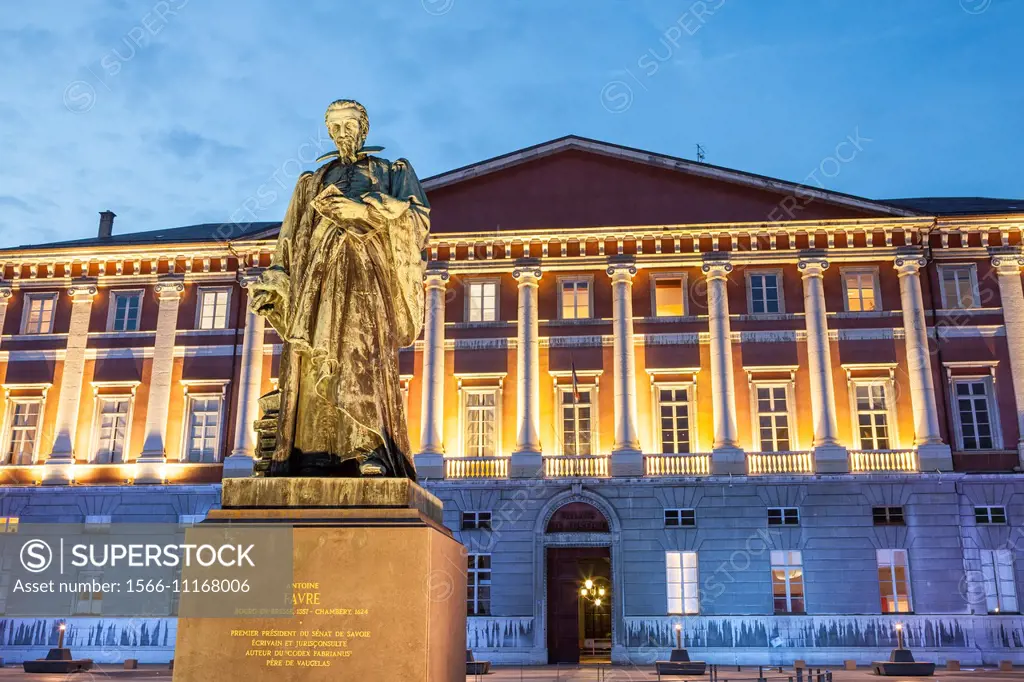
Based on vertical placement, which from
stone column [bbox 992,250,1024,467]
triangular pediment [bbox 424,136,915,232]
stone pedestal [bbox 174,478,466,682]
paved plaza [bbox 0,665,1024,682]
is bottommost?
paved plaza [bbox 0,665,1024,682]

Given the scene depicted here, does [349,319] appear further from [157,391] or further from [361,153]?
[157,391]

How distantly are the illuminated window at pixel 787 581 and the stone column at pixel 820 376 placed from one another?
290 cm

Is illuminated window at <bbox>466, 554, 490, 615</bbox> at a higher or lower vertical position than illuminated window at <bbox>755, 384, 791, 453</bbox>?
lower

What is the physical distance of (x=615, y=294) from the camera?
30797 millimetres

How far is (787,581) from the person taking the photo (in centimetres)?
2770

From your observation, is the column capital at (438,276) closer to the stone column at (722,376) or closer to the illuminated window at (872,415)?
the stone column at (722,376)

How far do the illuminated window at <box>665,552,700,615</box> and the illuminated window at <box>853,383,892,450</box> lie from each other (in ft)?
21.7

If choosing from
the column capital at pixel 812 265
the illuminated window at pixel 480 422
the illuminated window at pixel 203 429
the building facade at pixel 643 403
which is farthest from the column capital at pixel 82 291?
the column capital at pixel 812 265

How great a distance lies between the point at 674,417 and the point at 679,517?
326 cm

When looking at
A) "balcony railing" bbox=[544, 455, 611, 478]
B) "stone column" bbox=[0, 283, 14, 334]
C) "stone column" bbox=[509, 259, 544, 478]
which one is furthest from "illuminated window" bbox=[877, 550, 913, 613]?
"stone column" bbox=[0, 283, 14, 334]

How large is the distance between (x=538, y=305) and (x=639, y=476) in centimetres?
668

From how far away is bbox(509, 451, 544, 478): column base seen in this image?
2923 centimetres

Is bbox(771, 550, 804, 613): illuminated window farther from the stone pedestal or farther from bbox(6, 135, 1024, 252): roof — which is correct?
the stone pedestal

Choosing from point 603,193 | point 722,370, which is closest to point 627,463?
point 722,370
